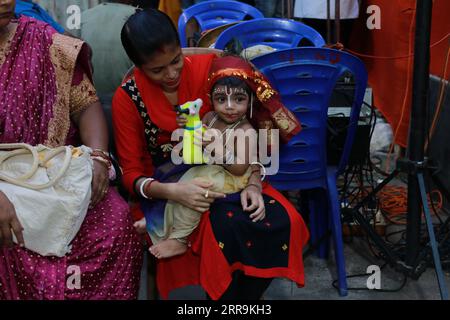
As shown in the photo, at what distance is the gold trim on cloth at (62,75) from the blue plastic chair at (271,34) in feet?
3.28

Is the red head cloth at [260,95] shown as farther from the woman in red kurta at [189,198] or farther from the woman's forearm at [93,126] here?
the woman's forearm at [93,126]

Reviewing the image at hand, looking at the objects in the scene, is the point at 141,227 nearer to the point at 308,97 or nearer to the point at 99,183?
the point at 99,183

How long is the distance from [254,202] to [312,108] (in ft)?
2.32

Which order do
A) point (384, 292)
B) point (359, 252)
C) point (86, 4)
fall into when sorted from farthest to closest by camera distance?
1. point (86, 4)
2. point (359, 252)
3. point (384, 292)

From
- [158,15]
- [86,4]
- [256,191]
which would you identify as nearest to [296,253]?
[256,191]

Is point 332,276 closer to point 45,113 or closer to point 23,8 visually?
point 45,113

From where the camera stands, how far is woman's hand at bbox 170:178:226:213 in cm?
208

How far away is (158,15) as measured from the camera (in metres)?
2.13

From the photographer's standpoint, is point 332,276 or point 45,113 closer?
point 45,113

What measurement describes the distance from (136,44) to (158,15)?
14cm

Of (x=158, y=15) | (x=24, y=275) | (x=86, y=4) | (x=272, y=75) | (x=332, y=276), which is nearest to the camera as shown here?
(x=24, y=275)

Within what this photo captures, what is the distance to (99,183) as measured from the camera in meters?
2.11

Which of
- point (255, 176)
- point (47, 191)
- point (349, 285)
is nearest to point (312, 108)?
point (255, 176)

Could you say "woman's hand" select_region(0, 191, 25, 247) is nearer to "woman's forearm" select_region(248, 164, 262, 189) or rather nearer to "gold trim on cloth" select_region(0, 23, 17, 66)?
"gold trim on cloth" select_region(0, 23, 17, 66)
